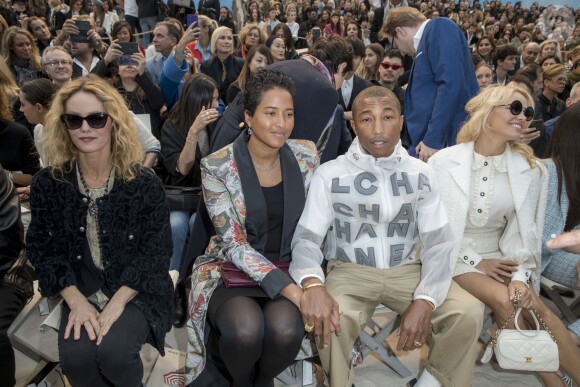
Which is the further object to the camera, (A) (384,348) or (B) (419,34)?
(B) (419,34)

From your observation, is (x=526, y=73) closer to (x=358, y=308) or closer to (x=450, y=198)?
(x=450, y=198)

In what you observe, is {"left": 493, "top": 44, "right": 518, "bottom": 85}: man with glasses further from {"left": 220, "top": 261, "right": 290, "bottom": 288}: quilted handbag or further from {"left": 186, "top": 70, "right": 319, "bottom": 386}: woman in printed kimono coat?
{"left": 220, "top": 261, "right": 290, "bottom": 288}: quilted handbag

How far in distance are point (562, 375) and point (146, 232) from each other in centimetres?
223

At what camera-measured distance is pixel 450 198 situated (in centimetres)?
270

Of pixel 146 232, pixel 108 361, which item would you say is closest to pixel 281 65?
pixel 146 232

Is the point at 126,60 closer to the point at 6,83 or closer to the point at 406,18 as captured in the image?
the point at 6,83

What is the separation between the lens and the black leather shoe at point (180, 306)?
3.27 meters

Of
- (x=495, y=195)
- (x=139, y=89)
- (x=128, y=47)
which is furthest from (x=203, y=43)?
(x=495, y=195)

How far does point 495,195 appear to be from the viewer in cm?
271

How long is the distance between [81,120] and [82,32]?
3407mm

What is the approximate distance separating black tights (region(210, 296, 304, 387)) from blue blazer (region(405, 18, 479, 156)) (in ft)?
6.13

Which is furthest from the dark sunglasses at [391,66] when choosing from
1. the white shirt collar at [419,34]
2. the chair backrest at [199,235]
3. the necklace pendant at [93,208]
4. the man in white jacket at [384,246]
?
the necklace pendant at [93,208]

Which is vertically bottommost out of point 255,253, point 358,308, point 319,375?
point 319,375

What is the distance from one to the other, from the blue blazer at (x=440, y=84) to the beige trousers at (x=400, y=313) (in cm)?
136
